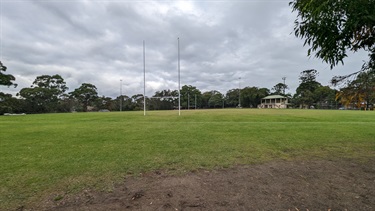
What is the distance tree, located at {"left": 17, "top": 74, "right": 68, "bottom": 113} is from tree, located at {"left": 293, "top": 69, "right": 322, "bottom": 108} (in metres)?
77.3

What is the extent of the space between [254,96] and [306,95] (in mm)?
20130

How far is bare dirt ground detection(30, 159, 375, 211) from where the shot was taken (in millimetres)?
3707

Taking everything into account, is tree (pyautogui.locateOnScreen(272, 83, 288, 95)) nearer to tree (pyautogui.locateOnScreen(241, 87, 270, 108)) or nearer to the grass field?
tree (pyautogui.locateOnScreen(241, 87, 270, 108))

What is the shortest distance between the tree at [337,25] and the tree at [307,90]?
273ft

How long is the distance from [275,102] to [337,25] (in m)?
93.3

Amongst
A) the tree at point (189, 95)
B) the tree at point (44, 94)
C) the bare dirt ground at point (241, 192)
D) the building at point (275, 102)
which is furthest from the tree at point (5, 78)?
the building at point (275, 102)

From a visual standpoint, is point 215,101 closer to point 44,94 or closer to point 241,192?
point 44,94

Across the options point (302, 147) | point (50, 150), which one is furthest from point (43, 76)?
point (302, 147)

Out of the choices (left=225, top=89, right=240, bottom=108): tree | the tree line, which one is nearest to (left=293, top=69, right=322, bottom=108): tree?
the tree line

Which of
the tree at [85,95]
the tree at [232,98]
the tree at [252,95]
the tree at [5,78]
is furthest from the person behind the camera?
the tree at [232,98]

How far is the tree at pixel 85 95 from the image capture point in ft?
251

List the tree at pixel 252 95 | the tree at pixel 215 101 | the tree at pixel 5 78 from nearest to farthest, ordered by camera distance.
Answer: the tree at pixel 5 78 < the tree at pixel 252 95 < the tree at pixel 215 101

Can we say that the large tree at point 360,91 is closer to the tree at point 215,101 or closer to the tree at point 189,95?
the tree at point 189,95

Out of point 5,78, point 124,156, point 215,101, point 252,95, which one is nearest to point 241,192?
point 124,156
